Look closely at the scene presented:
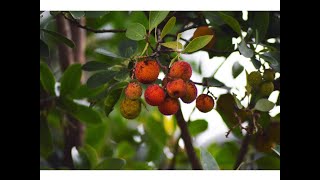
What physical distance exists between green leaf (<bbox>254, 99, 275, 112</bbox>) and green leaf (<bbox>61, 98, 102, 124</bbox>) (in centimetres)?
48

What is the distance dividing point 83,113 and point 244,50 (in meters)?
0.53

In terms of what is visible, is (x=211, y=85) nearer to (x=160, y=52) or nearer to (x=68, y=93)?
(x=160, y=52)

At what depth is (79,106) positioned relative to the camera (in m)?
1.73

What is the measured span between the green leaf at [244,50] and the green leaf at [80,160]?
529 mm

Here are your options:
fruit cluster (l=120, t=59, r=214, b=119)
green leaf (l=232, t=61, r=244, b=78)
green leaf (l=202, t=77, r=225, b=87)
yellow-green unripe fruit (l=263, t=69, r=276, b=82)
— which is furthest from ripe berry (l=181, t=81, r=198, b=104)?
green leaf (l=232, t=61, r=244, b=78)

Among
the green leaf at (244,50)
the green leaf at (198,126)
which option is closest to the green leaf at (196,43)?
the green leaf at (244,50)

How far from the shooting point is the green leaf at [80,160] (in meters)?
1.68

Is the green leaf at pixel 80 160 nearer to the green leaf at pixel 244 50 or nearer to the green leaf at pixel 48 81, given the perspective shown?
the green leaf at pixel 48 81

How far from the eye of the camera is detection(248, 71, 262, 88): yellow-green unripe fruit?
56.7 inches

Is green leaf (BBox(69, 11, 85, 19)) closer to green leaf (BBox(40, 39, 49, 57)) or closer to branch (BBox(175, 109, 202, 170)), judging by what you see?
green leaf (BBox(40, 39, 49, 57))

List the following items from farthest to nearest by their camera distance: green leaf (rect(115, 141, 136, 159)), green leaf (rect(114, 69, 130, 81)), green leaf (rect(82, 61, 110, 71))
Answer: green leaf (rect(115, 141, 136, 159)) → green leaf (rect(82, 61, 110, 71)) → green leaf (rect(114, 69, 130, 81))
